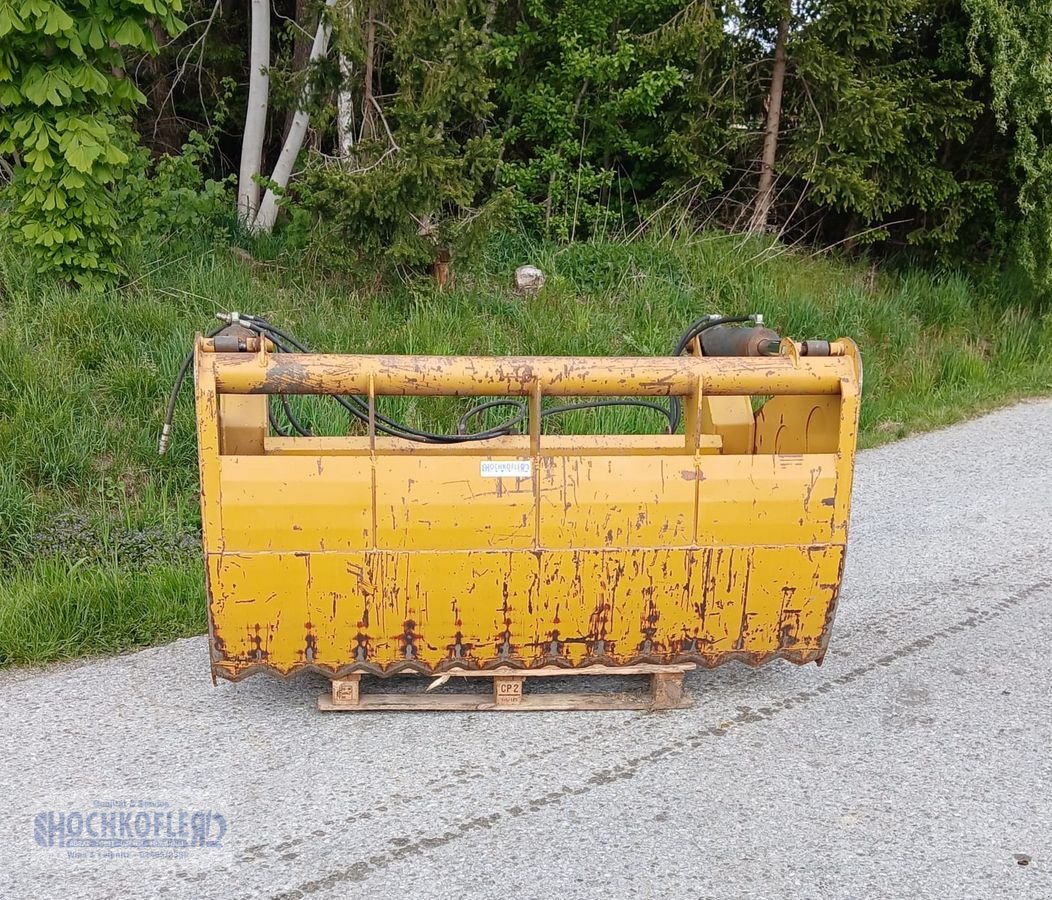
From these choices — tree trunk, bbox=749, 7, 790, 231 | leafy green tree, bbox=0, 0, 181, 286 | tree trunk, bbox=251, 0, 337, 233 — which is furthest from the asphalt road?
tree trunk, bbox=749, 7, 790, 231

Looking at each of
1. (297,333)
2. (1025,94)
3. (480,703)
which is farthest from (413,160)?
(1025,94)

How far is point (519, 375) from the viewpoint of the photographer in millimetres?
3150

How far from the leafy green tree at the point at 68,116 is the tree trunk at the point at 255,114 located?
1.85 m

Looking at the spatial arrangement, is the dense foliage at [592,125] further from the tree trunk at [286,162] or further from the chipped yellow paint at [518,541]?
the chipped yellow paint at [518,541]

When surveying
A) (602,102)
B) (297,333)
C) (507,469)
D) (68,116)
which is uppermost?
(602,102)

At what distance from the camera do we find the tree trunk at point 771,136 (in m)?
8.83

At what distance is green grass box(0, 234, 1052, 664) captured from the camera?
4.31 metres

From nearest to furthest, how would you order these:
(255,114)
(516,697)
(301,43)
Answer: (516,697) → (255,114) → (301,43)

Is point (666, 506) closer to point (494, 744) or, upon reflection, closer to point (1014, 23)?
point (494, 744)

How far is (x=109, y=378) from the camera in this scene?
5.53 meters

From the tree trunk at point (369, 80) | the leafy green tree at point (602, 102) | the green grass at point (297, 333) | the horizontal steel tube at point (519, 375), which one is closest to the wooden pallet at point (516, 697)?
the horizontal steel tube at point (519, 375)

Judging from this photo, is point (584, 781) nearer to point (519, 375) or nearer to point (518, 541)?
point (518, 541)

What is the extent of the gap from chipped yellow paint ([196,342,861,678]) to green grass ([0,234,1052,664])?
1183 millimetres

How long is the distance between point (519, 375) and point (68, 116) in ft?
12.9
